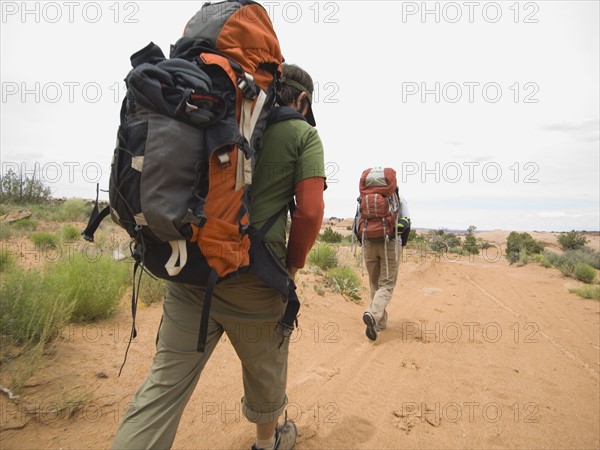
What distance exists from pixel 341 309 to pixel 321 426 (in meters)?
4.02

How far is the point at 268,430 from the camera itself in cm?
234

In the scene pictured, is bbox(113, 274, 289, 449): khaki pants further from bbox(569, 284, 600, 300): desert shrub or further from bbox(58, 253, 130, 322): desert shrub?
bbox(569, 284, 600, 300): desert shrub

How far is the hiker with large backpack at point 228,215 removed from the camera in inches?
57.4

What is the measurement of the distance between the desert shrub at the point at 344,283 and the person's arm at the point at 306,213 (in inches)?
241

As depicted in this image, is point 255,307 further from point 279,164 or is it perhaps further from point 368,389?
point 368,389

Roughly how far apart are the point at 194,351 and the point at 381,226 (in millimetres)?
3804

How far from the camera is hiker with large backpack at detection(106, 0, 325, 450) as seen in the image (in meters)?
1.46

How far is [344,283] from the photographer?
8148mm

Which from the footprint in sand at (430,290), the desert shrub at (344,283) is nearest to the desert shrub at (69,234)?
the desert shrub at (344,283)

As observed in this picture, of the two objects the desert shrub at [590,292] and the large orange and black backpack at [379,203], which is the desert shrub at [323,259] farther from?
the desert shrub at [590,292]

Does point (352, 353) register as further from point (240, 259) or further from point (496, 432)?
point (240, 259)

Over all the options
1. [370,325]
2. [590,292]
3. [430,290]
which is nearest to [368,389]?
[370,325]

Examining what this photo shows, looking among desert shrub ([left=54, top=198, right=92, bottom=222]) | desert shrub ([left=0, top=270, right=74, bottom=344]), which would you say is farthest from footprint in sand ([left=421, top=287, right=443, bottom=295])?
desert shrub ([left=54, top=198, right=92, bottom=222])

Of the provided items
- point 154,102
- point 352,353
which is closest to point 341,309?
point 352,353
